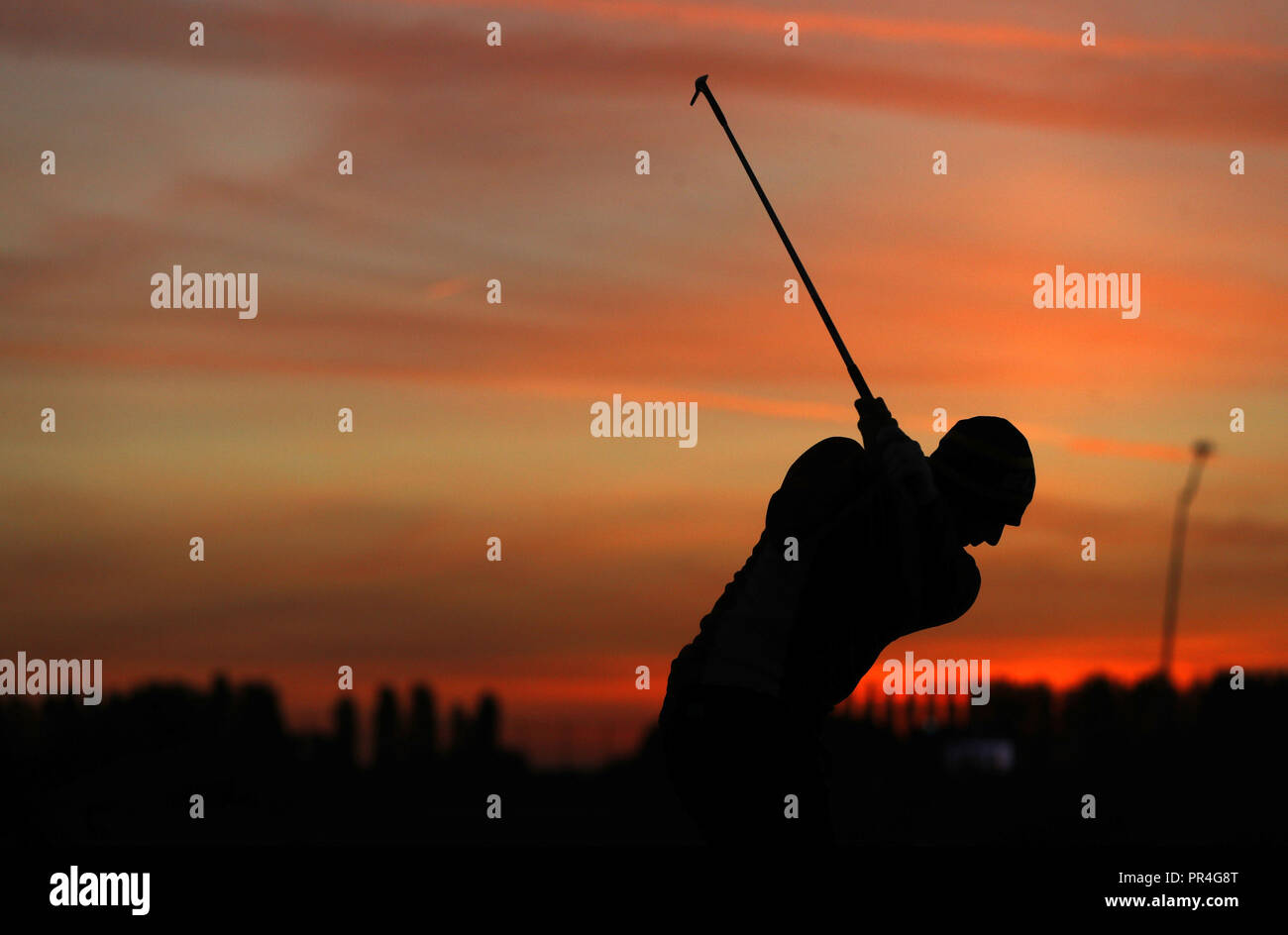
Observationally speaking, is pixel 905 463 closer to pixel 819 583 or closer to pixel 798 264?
pixel 819 583

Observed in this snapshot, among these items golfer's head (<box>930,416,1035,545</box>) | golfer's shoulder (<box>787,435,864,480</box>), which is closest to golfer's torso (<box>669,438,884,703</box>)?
golfer's shoulder (<box>787,435,864,480</box>)

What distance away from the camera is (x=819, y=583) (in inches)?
226

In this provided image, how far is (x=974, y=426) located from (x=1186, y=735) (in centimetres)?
5514

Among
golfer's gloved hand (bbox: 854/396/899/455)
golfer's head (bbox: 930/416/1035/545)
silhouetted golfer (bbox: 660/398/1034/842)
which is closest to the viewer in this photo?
silhouetted golfer (bbox: 660/398/1034/842)

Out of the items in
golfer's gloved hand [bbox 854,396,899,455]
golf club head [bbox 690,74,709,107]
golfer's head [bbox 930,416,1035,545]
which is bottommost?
golfer's head [bbox 930,416,1035,545]

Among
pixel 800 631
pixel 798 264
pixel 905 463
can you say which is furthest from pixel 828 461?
pixel 798 264

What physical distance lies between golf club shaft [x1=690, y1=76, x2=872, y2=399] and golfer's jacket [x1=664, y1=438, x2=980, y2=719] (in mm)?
803

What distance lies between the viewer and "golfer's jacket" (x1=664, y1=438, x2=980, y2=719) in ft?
18.8

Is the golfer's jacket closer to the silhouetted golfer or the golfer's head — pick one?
the silhouetted golfer

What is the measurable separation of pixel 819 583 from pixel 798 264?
194cm

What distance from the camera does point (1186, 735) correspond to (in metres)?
58.0
